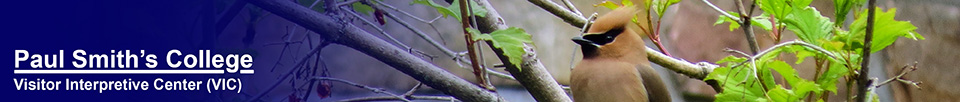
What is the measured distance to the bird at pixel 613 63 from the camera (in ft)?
3.06

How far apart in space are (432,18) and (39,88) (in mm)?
452

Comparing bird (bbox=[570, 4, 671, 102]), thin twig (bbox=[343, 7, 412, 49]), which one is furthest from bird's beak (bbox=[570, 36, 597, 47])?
thin twig (bbox=[343, 7, 412, 49])

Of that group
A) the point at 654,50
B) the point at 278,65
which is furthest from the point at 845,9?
the point at 278,65

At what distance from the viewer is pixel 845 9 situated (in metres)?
0.69

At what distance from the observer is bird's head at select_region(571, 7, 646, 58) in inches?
36.5

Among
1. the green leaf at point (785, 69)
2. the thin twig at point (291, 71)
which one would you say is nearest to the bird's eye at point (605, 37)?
the green leaf at point (785, 69)

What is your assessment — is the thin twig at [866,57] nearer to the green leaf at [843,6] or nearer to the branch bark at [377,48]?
the green leaf at [843,6]

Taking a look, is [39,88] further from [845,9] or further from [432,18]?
[845,9]

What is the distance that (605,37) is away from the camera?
936 millimetres

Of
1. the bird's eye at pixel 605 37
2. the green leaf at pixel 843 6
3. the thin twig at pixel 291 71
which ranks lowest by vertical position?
the thin twig at pixel 291 71

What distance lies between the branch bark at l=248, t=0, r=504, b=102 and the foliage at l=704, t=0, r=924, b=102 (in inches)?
12.8

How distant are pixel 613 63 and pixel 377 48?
0.27 m

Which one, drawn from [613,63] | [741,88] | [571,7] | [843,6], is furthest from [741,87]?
[571,7]

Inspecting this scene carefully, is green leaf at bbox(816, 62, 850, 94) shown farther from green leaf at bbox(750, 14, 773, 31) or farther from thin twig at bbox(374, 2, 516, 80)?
thin twig at bbox(374, 2, 516, 80)
